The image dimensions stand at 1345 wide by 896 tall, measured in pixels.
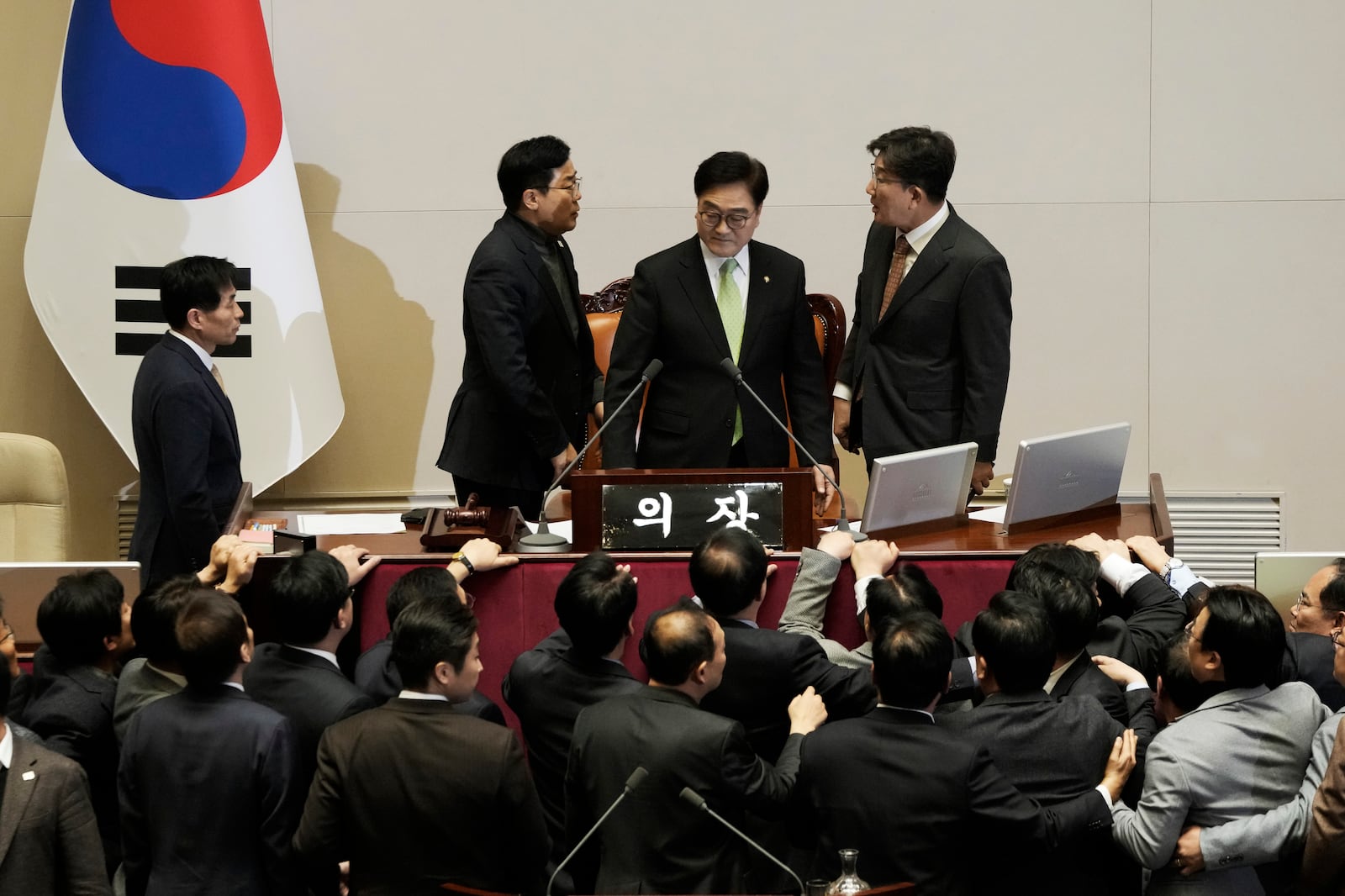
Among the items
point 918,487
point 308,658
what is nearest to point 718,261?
point 918,487

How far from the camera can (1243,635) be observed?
2.66m

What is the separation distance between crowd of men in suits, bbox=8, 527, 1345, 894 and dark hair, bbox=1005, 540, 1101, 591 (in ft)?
0.10

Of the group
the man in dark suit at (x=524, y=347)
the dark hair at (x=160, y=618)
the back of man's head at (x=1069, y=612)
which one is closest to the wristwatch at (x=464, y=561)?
the dark hair at (x=160, y=618)

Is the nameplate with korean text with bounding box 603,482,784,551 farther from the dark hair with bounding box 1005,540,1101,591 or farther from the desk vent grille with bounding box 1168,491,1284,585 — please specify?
the desk vent grille with bounding box 1168,491,1284,585

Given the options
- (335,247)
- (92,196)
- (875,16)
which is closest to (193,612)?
(92,196)

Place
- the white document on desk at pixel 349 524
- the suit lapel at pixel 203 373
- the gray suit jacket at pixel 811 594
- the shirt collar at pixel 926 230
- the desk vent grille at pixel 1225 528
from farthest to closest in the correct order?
the desk vent grille at pixel 1225 528, the shirt collar at pixel 926 230, the suit lapel at pixel 203 373, the white document on desk at pixel 349 524, the gray suit jacket at pixel 811 594

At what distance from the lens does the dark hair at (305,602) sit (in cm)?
290

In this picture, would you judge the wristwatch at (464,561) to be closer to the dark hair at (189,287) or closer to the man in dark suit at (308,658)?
the man in dark suit at (308,658)

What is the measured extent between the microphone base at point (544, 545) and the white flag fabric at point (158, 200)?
1.96m

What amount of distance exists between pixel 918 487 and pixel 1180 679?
951 mm

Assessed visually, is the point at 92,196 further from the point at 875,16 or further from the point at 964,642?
the point at 964,642

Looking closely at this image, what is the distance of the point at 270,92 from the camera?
17.1ft

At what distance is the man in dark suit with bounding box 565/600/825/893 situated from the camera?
2.57 m

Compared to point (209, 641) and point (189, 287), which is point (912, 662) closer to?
point (209, 641)
